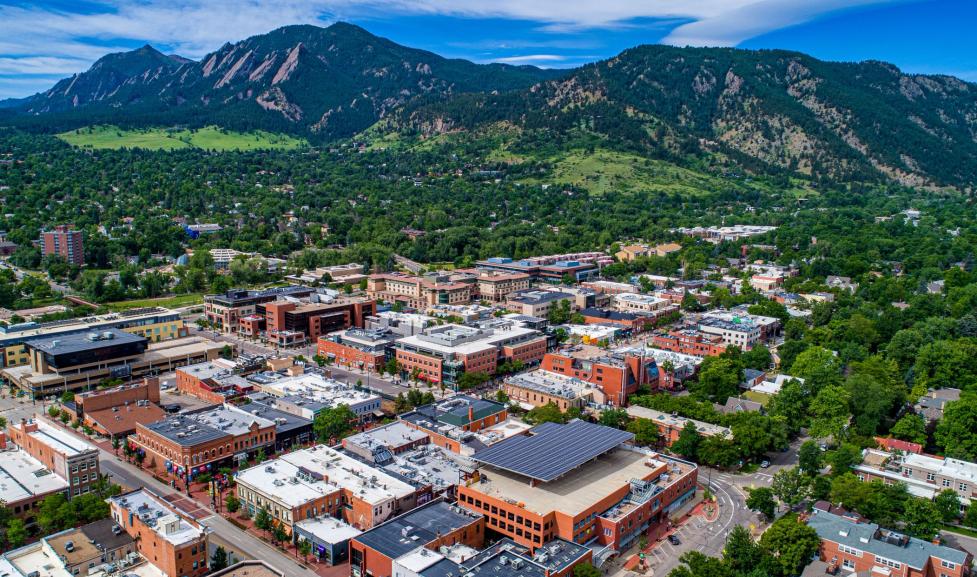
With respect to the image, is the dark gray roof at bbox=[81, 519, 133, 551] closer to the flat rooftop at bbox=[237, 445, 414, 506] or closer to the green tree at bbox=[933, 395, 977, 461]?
the flat rooftop at bbox=[237, 445, 414, 506]

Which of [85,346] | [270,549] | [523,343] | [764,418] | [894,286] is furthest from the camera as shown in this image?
[894,286]

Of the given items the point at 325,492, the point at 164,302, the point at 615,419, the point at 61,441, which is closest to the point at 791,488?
the point at 615,419

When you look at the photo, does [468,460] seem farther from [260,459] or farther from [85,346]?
[85,346]

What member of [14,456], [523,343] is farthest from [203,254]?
[14,456]

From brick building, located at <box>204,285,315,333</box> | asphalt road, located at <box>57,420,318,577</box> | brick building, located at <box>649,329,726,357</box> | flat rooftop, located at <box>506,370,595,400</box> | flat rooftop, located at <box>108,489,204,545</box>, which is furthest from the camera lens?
brick building, located at <box>204,285,315,333</box>

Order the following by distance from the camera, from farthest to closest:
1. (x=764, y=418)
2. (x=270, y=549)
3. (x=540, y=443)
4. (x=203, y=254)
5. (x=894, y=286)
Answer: (x=203, y=254), (x=894, y=286), (x=764, y=418), (x=540, y=443), (x=270, y=549)

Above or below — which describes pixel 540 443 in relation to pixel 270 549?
above

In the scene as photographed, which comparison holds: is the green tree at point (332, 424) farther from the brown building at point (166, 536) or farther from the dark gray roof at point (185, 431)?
the brown building at point (166, 536)

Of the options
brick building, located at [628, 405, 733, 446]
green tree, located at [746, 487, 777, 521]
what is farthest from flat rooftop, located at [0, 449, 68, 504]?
green tree, located at [746, 487, 777, 521]
